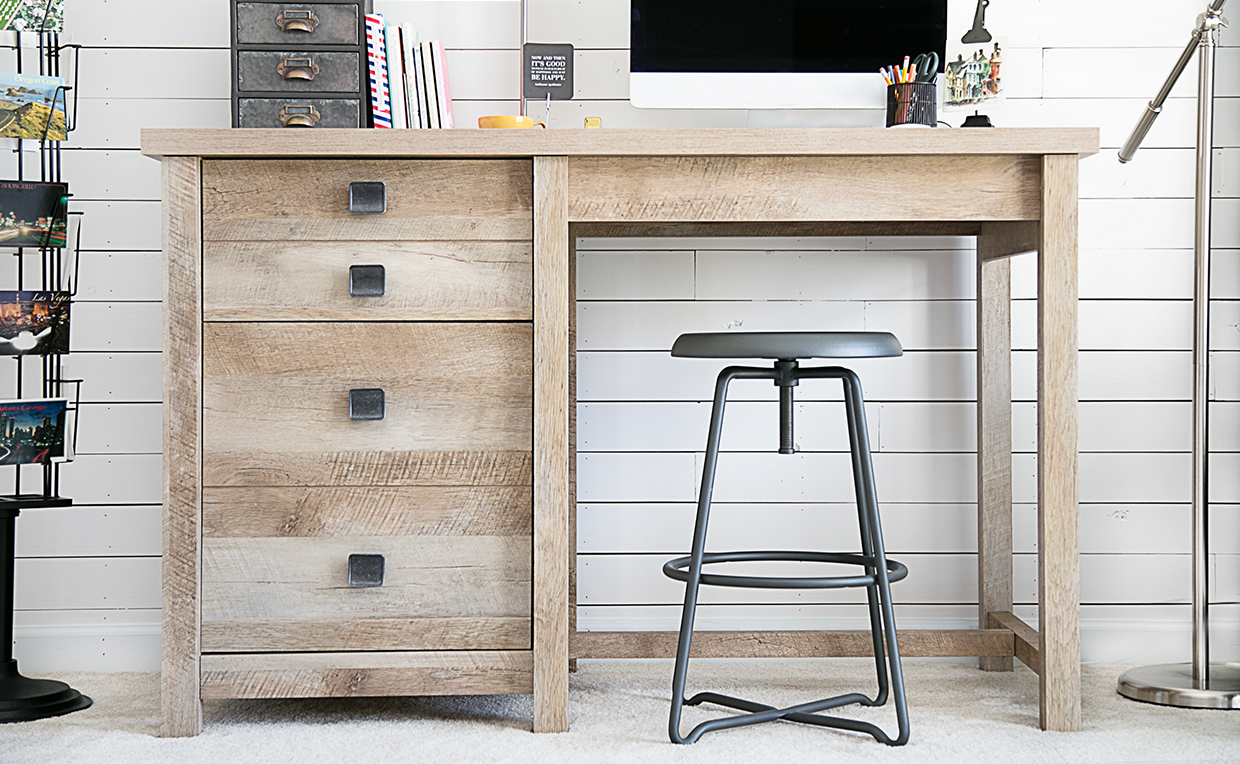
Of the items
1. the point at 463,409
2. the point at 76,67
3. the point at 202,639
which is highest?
the point at 76,67

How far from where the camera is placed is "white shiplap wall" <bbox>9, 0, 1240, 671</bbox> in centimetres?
198

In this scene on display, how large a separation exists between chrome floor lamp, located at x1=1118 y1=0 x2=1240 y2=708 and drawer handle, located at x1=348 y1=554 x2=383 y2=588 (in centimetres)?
124

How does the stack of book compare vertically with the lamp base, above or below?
above

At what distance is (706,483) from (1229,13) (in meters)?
1.25

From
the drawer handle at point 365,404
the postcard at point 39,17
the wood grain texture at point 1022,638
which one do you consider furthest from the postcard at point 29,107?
the wood grain texture at point 1022,638

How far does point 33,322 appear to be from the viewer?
1.68 m

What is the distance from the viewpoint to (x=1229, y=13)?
1.78m

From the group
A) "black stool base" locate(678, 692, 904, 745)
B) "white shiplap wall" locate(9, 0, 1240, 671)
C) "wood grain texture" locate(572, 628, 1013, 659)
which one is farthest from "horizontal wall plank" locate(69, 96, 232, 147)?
"black stool base" locate(678, 692, 904, 745)

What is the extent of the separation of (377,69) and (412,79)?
0.07 m

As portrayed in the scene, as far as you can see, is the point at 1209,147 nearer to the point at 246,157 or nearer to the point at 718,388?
the point at 718,388

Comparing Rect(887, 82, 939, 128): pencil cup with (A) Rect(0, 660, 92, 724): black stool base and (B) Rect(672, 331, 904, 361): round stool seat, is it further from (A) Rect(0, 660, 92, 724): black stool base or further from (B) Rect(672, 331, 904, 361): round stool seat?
(A) Rect(0, 660, 92, 724): black stool base

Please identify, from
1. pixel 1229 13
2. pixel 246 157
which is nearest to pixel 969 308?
pixel 1229 13

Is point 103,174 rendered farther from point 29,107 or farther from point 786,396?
point 786,396

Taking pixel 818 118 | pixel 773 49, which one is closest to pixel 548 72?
pixel 773 49
